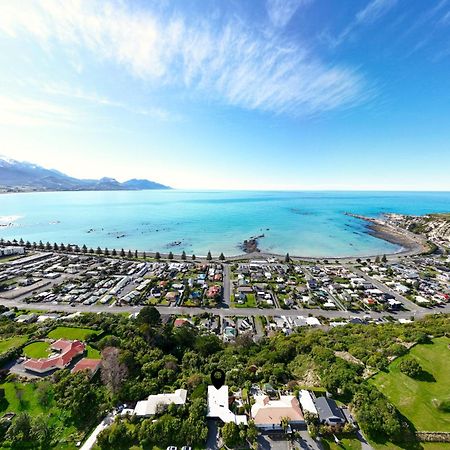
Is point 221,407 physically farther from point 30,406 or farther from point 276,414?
point 30,406

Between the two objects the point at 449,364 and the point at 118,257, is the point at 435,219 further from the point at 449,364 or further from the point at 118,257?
the point at 118,257

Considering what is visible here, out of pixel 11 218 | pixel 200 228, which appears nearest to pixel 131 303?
pixel 200 228

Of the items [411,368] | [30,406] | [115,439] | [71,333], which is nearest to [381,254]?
[411,368]

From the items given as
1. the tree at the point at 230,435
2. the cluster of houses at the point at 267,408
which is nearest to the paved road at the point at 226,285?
the cluster of houses at the point at 267,408

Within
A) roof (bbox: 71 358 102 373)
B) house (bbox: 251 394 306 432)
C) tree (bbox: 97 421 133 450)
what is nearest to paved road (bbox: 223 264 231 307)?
roof (bbox: 71 358 102 373)

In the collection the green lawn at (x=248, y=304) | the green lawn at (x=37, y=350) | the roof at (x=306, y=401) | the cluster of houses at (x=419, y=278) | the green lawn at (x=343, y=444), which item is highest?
the roof at (x=306, y=401)

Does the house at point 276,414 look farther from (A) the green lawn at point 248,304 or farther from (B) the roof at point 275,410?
(A) the green lawn at point 248,304

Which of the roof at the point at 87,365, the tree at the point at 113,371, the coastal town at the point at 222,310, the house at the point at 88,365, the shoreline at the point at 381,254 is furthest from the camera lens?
the shoreline at the point at 381,254
